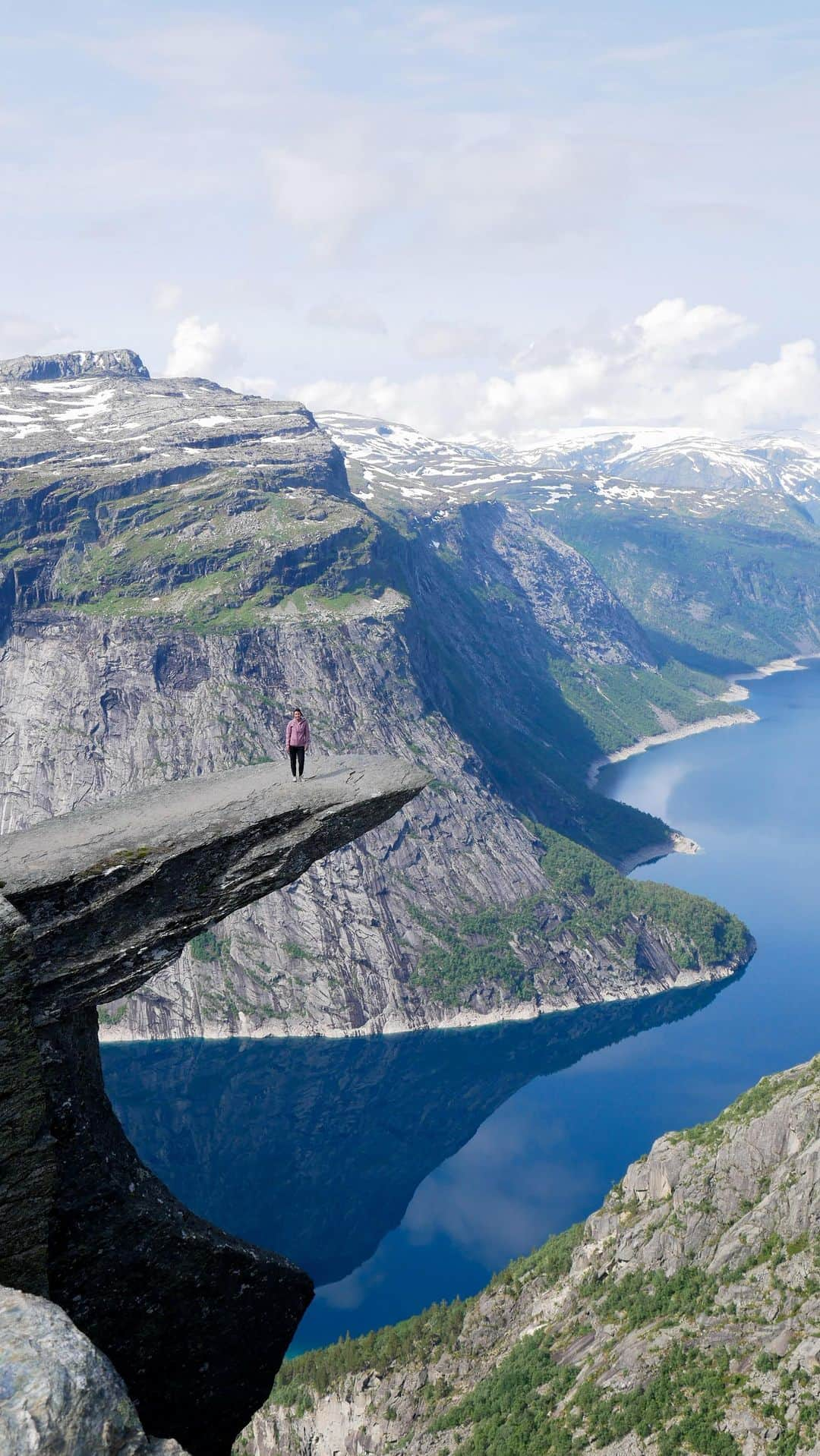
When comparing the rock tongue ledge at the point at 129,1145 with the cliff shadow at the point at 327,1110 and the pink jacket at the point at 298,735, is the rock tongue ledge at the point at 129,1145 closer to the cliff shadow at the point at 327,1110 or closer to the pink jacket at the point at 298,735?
the pink jacket at the point at 298,735

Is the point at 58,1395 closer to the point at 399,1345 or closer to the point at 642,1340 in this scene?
the point at 642,1340

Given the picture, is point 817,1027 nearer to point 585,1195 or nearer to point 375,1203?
point 585,1195

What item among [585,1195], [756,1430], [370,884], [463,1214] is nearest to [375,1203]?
[463,1214]

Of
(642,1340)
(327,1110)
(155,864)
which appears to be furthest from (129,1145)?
(327,1110)

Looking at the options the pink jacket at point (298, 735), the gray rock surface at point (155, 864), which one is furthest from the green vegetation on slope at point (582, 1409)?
the gray rock surface at point (155, 864)

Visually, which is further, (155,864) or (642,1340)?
(642,1340)
